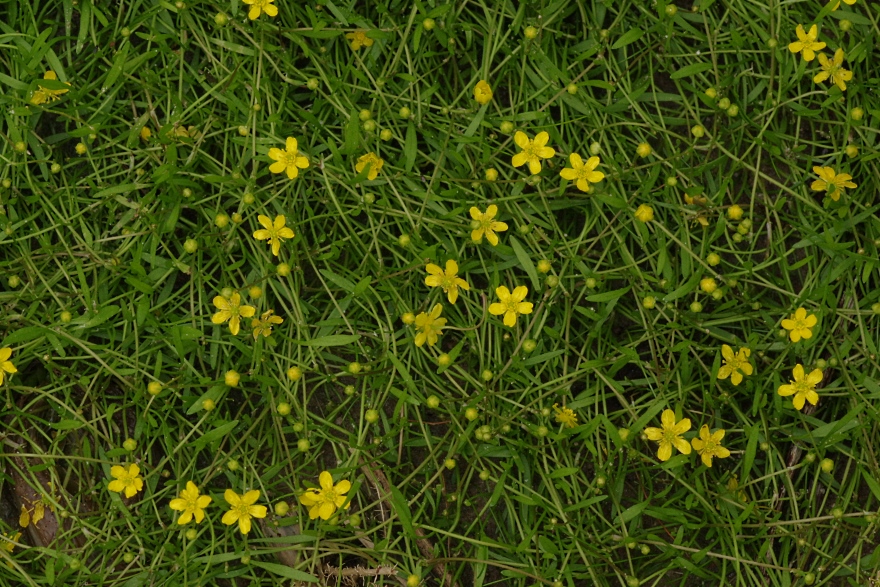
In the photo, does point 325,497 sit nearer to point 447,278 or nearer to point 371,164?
point 447,278

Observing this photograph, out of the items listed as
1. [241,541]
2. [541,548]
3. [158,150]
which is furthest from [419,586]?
[158,150]

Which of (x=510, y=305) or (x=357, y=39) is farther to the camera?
(x=357, y=39)

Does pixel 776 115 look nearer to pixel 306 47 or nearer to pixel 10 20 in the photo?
pixel 306 47

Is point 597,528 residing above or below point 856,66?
below

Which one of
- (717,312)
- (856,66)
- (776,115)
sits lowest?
(717,312)

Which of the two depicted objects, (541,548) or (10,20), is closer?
(541,548)

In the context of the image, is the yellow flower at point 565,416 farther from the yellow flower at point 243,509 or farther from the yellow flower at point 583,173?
the yellow flower at point 243,509

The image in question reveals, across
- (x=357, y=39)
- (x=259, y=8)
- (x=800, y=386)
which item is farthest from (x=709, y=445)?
(x=259, y=8)
